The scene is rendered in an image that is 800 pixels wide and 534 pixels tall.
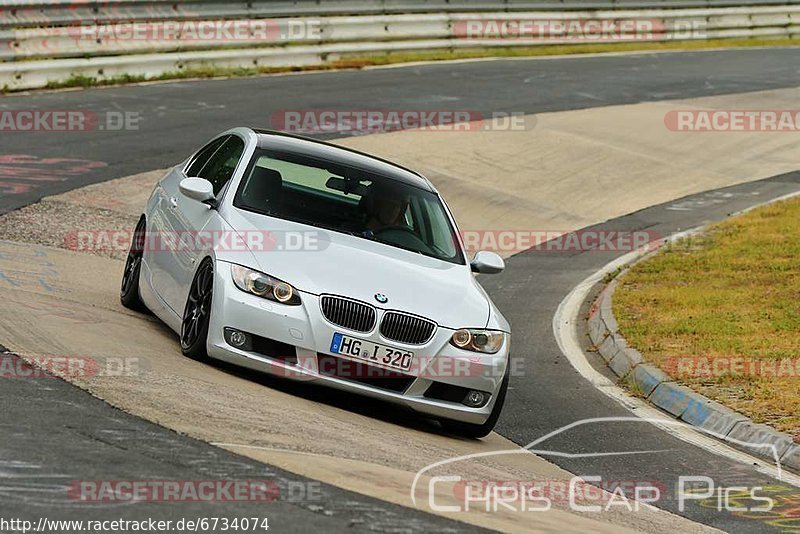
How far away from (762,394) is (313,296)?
12.6 ft

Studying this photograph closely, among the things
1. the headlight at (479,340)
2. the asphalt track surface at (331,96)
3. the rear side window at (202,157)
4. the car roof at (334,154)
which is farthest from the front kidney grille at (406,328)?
the asphalt track surface at (331,96)

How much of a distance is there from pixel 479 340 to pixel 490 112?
49.5ft

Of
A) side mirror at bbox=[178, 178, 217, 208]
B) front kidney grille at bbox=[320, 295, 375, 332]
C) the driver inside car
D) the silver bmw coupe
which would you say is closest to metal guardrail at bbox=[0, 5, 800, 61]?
the silver bmw coupe

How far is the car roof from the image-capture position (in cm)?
1019

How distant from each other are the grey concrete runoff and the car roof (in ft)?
7.94

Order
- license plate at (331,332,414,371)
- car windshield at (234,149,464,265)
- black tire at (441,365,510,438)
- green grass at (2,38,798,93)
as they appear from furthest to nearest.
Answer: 1. green grass at (2,38,798,93)
2. car windshield at (234,149,464,265)
3. black tire at (441,365,510,438)
4. license plate at (331,332,414,371)

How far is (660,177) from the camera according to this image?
20.9 m

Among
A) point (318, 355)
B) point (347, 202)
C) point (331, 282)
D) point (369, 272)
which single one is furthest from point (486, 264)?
point (318, 355)

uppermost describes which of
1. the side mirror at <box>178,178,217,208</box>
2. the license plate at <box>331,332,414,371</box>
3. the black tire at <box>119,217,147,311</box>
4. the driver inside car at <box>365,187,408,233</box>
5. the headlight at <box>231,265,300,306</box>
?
the side mirror at <box>178,178,217,208</box>

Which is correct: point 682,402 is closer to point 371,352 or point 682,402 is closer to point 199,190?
point 371,352

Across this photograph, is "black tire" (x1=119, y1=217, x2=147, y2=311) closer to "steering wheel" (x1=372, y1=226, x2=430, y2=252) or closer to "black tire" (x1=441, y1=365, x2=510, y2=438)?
"steering wheel" (x1=372, y1=226, x2=430, y2=252)

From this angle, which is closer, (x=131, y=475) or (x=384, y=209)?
(x=131, y=475)

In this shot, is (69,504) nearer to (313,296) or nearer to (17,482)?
(17,482)

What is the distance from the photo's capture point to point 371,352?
8.42 m
